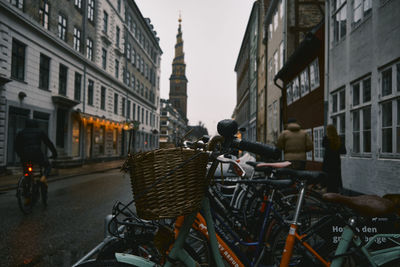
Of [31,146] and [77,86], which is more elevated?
[77,86]

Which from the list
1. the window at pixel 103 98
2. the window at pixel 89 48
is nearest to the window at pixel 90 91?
the window at pixel 89 48

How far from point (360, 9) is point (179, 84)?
391ft

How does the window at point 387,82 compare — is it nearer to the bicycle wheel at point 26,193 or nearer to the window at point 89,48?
the bicycle wheel at point 26,193

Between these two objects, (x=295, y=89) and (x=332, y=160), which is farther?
(x=295, y=89)

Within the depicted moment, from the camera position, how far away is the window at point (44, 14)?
1671cm

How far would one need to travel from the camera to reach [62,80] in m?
19.4

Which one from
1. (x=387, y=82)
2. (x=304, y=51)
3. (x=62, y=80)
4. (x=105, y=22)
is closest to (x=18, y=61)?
(x=62, y=80)

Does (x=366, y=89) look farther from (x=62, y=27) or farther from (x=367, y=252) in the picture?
(x=62, y=27)

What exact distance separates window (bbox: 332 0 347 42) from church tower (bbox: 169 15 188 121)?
115 metres

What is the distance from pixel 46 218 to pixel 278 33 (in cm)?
1847

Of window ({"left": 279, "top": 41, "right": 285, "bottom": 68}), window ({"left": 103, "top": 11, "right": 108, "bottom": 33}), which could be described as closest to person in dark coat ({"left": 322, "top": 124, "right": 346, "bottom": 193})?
window ({"left": 279, "top": 41, "right": 285, "bottom": 68})

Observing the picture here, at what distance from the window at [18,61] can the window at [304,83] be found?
45.2 ft

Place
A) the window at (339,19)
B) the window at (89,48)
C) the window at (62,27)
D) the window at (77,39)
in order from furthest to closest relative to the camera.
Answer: the window at (89,48)
the window at (77,39)
the window at (62,27)
the window at (339,19)

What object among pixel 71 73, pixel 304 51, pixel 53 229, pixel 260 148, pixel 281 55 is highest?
pixel 281 55
